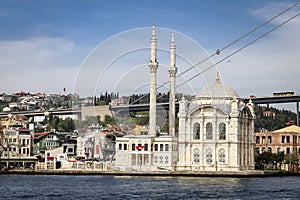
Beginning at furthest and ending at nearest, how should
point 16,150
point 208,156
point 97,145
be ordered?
point 16,150, point 97,145, point 208,156

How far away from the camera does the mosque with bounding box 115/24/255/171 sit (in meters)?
74.3

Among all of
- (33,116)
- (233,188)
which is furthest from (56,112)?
(233,188)

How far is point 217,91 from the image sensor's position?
3172 inches

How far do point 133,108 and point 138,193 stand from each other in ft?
211

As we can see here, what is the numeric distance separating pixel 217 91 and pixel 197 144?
25.7 feet

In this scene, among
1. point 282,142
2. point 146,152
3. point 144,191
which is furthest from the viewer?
point 282,142

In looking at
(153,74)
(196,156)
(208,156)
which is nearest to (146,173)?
(196,156)

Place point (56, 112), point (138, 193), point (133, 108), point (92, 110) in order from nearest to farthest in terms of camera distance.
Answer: point (138, 193) < point (92, 110) < point (133, 108) < point (56, 112)

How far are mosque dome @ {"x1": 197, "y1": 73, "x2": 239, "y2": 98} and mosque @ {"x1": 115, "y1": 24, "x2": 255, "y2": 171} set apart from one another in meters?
2.37

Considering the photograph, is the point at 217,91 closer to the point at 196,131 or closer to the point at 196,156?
the point at 196,131

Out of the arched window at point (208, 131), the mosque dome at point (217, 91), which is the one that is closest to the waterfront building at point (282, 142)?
the mosque dome at point (217, 91)

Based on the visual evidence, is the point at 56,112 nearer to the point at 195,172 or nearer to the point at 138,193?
the point at 195,172

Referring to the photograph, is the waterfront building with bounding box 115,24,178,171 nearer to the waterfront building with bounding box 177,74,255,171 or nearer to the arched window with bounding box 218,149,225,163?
the waterfront building with bounding box 177,74,255,171

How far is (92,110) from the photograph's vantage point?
80375mm
